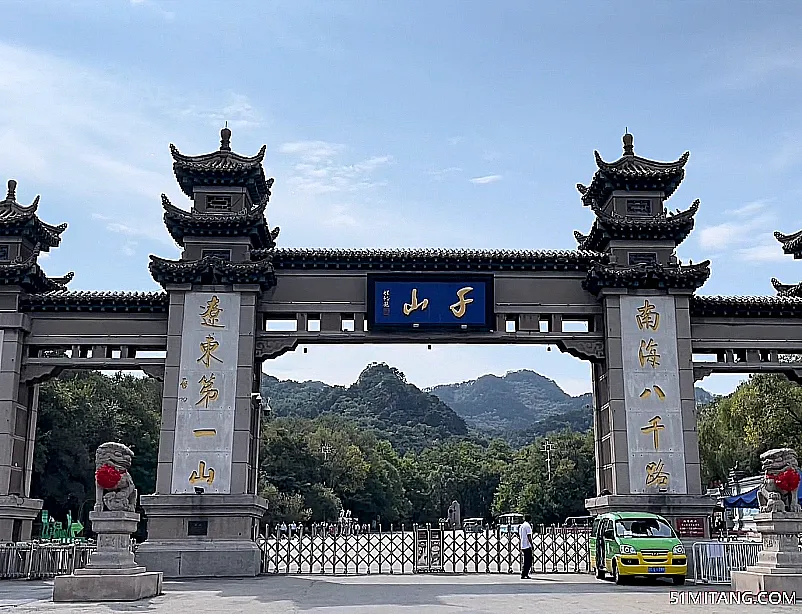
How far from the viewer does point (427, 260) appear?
18.2 meters

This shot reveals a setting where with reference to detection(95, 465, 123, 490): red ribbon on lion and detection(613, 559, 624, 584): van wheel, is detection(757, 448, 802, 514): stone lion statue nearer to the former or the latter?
detection(613, 559, 624, 584): van wheel

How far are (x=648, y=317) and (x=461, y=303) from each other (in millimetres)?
4022

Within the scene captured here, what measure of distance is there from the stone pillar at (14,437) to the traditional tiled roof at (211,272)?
3197 mm

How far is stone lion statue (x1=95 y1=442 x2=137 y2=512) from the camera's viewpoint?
12172mm

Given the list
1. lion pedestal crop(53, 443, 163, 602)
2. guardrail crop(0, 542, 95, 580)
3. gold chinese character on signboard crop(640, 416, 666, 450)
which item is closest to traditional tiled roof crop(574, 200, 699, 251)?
gold chinese character on signboard crop(640, 416, 666, 450)

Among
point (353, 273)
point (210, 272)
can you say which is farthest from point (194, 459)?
point (353, 273)

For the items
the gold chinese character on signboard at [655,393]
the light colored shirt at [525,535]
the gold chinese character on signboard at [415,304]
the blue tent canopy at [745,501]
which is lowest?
the light colored shirt at [525,535]

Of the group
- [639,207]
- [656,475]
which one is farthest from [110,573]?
[639,207]

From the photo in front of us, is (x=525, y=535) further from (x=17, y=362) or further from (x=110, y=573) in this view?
(x=17, y=362)

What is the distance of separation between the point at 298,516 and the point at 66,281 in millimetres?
27870

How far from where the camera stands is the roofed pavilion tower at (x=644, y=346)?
677 inches

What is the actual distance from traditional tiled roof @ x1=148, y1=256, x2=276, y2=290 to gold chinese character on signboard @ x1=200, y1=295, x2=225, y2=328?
41 cm

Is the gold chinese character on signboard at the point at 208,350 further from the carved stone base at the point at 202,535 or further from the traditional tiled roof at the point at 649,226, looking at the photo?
the traditional tiled roof at the point at 649,226

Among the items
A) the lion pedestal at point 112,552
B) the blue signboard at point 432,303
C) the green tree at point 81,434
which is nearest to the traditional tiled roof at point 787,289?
the blue signboard at point 432,303
